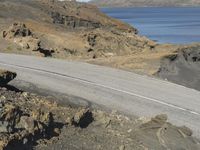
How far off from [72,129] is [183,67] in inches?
634

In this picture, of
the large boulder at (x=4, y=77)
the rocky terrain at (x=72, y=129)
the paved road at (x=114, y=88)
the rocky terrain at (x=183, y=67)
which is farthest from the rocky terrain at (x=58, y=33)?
the rocky terrain at (x=72, y=129)

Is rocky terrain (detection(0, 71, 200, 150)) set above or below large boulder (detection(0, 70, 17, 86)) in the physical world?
below

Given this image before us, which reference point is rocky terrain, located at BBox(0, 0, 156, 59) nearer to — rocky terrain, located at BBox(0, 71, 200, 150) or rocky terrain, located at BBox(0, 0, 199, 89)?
rocky terrain, located at BBox(0, 0, 199, 89)

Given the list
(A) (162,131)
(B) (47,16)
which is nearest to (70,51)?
(B) (47,16)

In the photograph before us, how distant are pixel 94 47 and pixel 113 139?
19.1 meters

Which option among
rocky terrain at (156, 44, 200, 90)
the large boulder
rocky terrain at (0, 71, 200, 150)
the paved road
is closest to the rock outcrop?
the paved road

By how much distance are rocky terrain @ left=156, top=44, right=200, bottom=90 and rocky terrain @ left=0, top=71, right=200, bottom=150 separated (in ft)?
38.0

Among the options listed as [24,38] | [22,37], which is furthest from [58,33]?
[24,38]

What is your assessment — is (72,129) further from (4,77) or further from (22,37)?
(22,37)

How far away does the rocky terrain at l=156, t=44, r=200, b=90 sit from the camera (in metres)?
24.8

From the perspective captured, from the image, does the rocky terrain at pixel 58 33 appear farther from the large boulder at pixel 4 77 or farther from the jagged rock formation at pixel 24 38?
the large boulder at pixel 4 77

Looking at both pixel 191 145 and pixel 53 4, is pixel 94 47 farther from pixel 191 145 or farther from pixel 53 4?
pixel 191 145

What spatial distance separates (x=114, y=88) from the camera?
663 inches

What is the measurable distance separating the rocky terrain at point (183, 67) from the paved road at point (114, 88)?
4.85 meters
